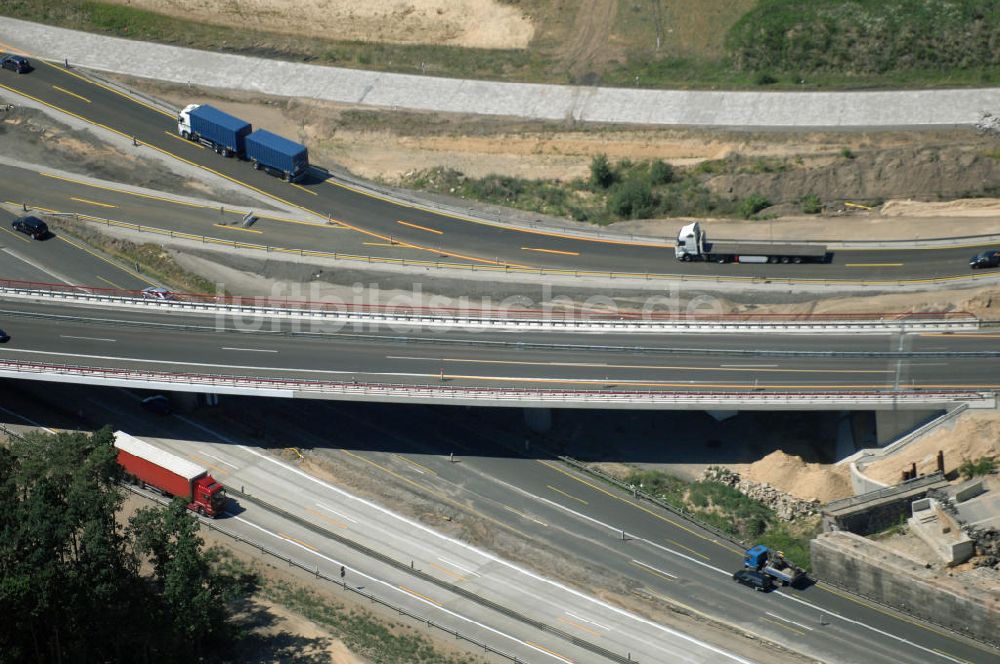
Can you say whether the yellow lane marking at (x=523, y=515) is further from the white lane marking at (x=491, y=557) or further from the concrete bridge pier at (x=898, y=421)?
the concrete bridge pier at (x=898, y=421)

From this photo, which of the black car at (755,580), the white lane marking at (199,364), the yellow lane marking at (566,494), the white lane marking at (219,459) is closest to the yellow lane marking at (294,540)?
the white lane marking at (219,459)

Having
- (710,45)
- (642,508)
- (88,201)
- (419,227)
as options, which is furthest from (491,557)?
(710,45)

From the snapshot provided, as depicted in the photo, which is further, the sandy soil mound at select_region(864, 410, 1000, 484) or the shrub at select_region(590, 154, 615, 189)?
the shrub at select_region(590, 154, 615, 189)

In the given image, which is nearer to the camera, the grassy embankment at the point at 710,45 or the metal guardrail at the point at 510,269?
the metal guardrail at the point at 510,269

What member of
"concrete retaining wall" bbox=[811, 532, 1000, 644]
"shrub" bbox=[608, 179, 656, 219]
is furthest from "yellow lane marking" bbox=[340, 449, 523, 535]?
"shrub" bbox=[608, 179, 656, 219]

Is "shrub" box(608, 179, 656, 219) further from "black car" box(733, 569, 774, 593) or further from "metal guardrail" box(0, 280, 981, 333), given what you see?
"black car" box(733, 569, 774, 593)

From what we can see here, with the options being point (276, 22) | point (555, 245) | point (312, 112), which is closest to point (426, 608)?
point (555, 245)

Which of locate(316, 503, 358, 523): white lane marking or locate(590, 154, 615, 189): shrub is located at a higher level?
locate(590, 154, 615, 189): shrub
